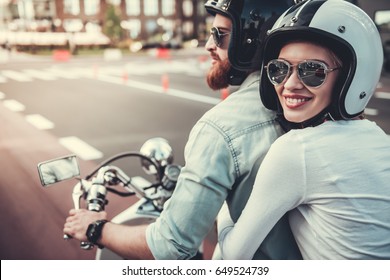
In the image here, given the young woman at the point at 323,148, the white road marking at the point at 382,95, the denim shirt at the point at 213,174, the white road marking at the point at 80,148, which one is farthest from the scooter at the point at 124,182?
the white road marking at the point at 382,95

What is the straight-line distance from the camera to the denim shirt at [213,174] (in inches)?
42.6

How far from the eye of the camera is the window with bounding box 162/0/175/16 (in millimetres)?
3303

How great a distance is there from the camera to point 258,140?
1151mm

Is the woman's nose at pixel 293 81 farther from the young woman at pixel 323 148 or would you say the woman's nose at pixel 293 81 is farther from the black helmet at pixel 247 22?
the black helmet at pixel 247 22

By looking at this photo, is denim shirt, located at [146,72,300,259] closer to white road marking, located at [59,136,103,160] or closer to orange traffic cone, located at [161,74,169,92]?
white road marking, located at [59,136,103,160]

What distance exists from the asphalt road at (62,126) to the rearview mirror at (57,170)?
680 mm

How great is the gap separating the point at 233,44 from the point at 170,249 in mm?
676

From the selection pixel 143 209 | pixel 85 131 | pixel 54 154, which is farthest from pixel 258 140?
pixel 85 131

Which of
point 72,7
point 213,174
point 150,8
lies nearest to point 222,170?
point 213,174

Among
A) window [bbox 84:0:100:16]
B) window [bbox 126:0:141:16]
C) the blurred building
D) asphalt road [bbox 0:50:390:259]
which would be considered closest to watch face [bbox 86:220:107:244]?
asphalt road [bbox 0:50:390:259]

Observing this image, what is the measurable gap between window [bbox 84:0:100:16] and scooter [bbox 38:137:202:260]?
185 centimetres

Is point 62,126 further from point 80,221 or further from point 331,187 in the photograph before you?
point 331,187

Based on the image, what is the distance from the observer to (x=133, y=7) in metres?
3.71

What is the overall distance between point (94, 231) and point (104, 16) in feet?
7.29
